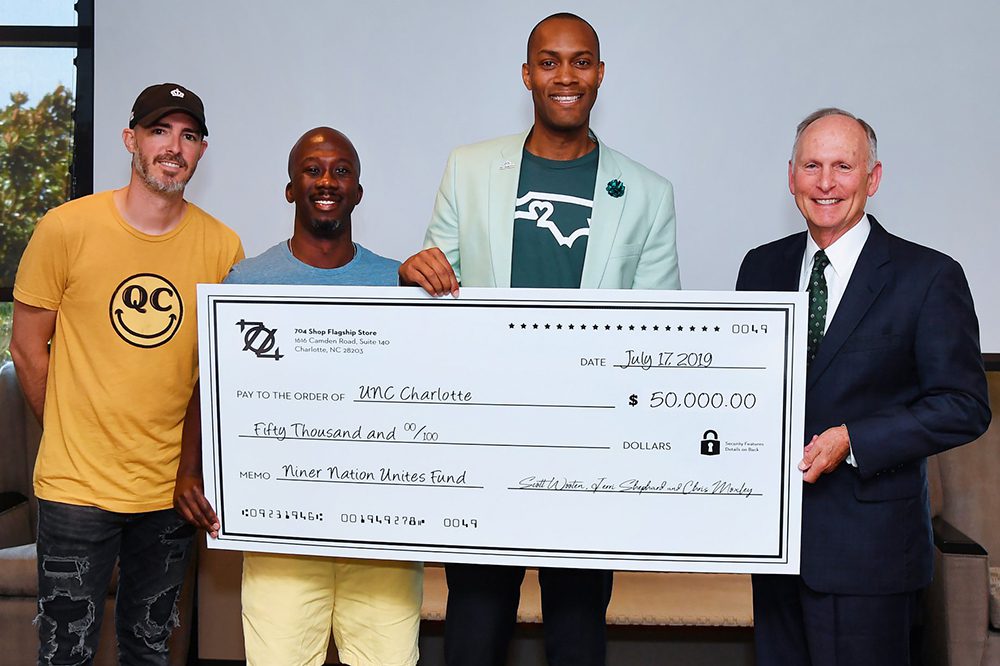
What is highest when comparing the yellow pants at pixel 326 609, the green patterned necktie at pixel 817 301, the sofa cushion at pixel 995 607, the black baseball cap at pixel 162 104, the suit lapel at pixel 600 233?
the black baseball cap at pixel 162 104

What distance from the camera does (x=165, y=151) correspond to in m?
2.12

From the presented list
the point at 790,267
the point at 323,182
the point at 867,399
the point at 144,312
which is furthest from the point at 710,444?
the point at 144,312

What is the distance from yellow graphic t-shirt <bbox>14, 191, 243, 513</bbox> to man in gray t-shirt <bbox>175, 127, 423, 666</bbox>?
18cm

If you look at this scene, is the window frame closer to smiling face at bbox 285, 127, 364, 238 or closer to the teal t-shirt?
smiling face at bbox 285, 127, 364, 238

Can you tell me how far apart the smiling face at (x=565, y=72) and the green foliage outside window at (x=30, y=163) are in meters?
2.44

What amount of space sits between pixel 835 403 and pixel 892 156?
1872 mm

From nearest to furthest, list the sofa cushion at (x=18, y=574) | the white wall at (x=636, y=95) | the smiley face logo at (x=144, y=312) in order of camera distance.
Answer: the smiley face logo at (x=144, y=312), the sofa cushion at (x=18, y=574), the white wall at (x=636, y=95)

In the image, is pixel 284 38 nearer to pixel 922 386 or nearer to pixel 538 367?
pixel 538 367

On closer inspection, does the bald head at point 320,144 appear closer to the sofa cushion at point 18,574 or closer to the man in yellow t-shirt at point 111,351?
the man in yellow t-shirt at point 111,351

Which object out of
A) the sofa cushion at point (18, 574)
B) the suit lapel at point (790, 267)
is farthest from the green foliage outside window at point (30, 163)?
the suit lapel at point (790, 267)

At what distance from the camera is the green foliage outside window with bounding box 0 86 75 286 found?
362 cm

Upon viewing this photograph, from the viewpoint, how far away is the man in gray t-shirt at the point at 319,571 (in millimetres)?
1943

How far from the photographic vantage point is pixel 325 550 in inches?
74.7

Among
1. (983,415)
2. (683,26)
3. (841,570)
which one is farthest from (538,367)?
(683,26)
